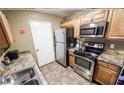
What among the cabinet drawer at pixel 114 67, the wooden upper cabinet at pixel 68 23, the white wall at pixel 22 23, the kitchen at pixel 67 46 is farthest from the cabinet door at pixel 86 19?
the cabinet drawer at pixel 114 67

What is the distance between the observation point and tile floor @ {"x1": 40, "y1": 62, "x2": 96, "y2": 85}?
5.10 ft

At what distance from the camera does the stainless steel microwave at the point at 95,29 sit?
49.7 inches

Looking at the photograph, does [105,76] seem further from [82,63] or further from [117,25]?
[117,25]

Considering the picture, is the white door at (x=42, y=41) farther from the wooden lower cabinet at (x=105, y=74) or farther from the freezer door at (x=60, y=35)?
the wooden lower cabinet at (x=105, y=74)

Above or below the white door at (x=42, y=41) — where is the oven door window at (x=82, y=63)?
below

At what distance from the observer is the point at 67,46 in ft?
6.72

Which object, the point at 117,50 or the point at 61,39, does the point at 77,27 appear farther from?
the point at 117,50

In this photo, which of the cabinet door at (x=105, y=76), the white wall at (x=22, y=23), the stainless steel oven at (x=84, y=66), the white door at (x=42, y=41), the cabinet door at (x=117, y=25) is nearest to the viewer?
the cabinet door at (x=117, y=25)

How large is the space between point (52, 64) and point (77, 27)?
56.0 inches

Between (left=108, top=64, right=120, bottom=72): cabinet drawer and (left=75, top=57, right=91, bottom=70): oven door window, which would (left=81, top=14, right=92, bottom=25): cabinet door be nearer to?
(left=75, top=57, right=91, bottom=70): oven door window

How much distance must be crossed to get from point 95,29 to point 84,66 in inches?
35.2

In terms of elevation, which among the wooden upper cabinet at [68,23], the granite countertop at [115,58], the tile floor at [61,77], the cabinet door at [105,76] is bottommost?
the tile floor at [61,77]

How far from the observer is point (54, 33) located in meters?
2.12
